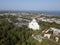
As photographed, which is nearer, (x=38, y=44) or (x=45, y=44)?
(x=45, y=44)

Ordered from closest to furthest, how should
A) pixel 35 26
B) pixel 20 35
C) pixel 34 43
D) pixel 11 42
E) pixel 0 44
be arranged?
pixel 0 44 < pixel 34 43 < pixel 11 42 < pixel 20 35 < pixel 35 26

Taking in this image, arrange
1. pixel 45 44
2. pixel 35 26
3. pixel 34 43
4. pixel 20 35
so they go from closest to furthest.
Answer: pixel 45 44, pixel 34 43, pixel 20 35, pixel 35 26

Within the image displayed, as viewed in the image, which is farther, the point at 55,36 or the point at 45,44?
the point at 55,36

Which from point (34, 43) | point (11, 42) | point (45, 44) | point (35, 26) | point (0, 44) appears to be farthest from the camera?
point (35, 26)

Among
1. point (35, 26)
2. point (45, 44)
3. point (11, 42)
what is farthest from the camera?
point (35, 26)

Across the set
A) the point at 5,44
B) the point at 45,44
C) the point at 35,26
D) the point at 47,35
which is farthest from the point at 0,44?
the point at 35,26

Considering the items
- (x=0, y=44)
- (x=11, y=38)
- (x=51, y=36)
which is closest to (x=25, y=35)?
(x=11, y=38)

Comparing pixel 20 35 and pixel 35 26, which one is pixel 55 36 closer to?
pixel 20 35

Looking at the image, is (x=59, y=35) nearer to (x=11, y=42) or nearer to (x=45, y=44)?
(x=45, y=44)
